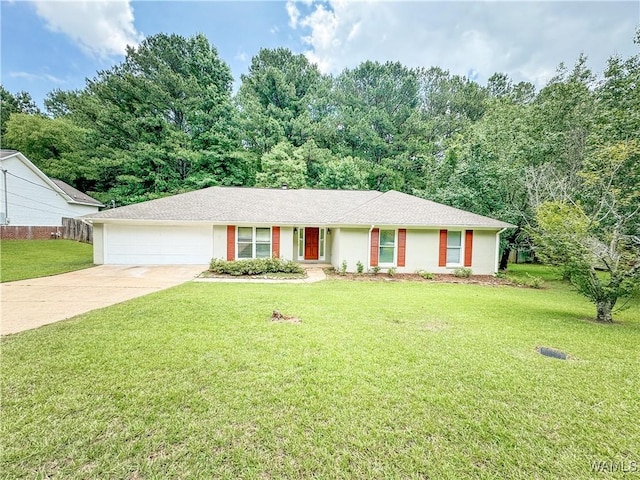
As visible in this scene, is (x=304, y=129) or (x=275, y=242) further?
(x=304, y=129)

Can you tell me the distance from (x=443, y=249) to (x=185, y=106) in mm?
21998

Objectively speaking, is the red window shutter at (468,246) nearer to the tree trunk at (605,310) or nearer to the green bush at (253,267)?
the tree trunk at (605,310)

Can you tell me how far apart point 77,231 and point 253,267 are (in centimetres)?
1674

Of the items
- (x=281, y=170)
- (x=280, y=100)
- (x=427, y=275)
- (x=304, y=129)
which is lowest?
(x=427, y=275)

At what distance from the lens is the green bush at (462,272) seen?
12.2 meters

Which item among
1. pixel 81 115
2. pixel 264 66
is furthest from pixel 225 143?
pixel 81 115

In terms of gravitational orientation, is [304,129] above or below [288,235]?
above

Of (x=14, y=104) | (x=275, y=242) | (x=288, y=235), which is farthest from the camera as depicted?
(x=14, y=104)

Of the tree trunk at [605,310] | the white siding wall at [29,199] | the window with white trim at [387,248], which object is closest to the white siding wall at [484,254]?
the window with white trim at [387,248]

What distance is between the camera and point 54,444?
7.69 ft

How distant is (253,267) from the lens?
11133 millimetres

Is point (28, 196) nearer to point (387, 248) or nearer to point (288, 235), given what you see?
point (288, 235)

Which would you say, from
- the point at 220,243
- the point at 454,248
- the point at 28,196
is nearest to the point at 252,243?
the point at 220,243

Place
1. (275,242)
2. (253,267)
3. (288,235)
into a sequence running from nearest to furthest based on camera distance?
(253,267), (275,242), (288,235)
